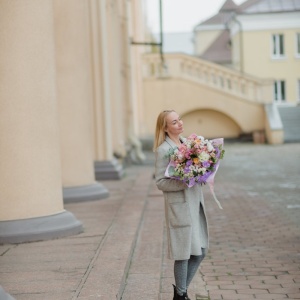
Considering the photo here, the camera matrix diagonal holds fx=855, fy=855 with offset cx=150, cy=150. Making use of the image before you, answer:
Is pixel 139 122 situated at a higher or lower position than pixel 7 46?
lower

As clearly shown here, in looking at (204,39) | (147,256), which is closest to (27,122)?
(147,256)

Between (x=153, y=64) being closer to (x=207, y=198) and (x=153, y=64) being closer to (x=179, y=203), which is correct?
(x=207, y=198)

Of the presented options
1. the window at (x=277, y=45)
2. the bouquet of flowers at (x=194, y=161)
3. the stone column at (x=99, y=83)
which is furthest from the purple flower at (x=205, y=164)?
the window at (x=277, y=45)

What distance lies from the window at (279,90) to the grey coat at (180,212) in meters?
47.9

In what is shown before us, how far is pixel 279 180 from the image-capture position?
17344 millimetres

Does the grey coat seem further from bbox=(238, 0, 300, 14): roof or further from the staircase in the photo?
bbox=(238, 0, 300, 14): roof

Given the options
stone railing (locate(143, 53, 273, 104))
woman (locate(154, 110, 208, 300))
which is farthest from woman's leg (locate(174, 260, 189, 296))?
stone railing (locate(143, 53, 273, 104))

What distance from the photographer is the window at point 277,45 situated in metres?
51.2

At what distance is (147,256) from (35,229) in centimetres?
129

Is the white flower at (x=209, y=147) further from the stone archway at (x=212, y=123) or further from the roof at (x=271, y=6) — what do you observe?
the roof at (x=271, y=6)

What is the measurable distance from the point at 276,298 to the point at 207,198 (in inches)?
291

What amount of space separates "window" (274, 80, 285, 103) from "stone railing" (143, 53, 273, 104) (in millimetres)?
18035

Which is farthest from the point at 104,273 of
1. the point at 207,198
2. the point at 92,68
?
the point at 92,68

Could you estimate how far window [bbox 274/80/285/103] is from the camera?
53.0m
